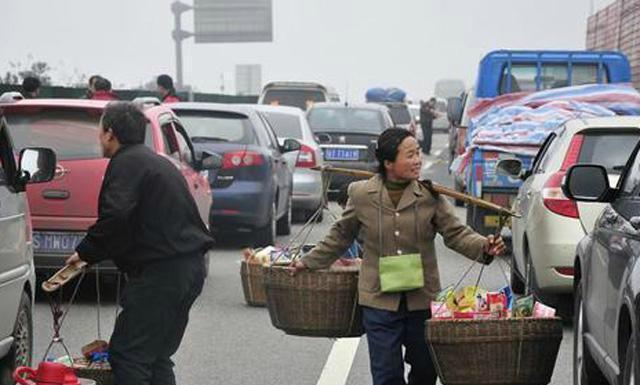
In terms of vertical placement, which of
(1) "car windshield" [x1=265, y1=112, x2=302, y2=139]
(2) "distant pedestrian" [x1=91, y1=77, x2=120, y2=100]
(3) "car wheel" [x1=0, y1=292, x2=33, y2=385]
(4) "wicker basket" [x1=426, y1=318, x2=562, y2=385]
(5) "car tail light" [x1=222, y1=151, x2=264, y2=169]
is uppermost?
(4) "wicker basket" [x1=426, y1=318, x2=562, y2=385]

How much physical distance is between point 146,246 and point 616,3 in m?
20.6

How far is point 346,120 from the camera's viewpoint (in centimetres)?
2498

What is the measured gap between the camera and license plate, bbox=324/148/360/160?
23656 mm

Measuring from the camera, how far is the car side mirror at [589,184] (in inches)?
299

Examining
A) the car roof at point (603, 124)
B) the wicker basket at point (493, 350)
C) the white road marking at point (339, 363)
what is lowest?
the white road marking at point (339, 363)

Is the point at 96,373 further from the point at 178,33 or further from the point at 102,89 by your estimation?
the point at 178,33

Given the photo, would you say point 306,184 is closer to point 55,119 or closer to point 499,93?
point 499,93

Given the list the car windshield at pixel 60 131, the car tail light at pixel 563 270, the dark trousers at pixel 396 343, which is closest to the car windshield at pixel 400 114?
the car windshield at pixel 60 131

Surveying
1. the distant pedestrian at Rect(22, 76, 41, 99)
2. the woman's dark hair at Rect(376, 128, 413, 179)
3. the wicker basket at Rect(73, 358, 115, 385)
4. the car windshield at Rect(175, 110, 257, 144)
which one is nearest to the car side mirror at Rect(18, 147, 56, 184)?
the wicker basket at Rect(73, 358, 115, 385)

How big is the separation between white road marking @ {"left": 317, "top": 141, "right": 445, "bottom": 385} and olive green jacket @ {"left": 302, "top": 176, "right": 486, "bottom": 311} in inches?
86.0

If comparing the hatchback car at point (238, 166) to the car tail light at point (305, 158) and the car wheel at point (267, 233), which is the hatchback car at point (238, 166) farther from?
the car tail light at point (305, 158)

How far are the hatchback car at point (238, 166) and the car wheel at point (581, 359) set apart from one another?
27.1 ft

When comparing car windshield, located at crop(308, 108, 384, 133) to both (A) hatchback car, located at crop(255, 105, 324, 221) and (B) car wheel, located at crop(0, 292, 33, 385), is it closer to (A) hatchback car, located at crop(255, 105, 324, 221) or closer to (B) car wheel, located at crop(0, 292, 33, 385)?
(A) hatchback car, located at crop(255, 105, 324, 221)

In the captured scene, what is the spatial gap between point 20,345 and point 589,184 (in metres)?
3.12
